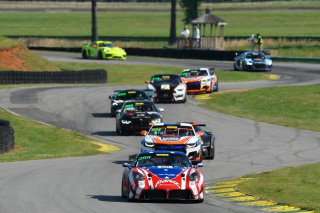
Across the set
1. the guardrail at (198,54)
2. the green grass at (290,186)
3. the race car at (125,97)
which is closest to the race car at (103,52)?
the guardrail at (198,54)

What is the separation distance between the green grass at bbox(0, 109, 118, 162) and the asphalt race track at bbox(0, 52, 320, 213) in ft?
3.50

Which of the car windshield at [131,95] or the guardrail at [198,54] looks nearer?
the car windshield at [131,95]

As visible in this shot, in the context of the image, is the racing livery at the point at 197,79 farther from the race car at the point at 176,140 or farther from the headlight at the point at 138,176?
the headlight at the point at 138,176

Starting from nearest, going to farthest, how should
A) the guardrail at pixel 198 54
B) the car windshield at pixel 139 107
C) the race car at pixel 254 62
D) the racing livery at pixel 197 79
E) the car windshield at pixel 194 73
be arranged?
1. the car windshield at pixel 139 107
2. the racing livery at pixel 197 79
3. the car windshield at pixel 194 73
4. the race car at pixel 254 62
5. the guardrail at pixel 198 54

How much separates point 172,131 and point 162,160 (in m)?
6.91

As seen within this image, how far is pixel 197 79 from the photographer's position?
52.5 metres

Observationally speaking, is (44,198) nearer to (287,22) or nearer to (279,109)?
(279,109)

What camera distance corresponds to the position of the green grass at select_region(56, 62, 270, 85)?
207ft

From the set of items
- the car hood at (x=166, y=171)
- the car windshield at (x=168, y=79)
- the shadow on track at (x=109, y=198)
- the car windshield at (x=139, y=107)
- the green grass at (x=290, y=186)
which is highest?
the car hood at (x=166, y=171)

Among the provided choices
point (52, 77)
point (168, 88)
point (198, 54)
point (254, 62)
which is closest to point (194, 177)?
point (168, 88)

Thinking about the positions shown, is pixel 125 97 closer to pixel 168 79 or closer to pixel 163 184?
pixel 168 79

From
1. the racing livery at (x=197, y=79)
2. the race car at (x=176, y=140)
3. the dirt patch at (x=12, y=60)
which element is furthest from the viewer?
the dirt patch at (x=12, y=60)

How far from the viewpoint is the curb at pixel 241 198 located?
19.9 meters

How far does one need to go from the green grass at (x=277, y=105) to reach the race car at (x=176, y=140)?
1297 cm
